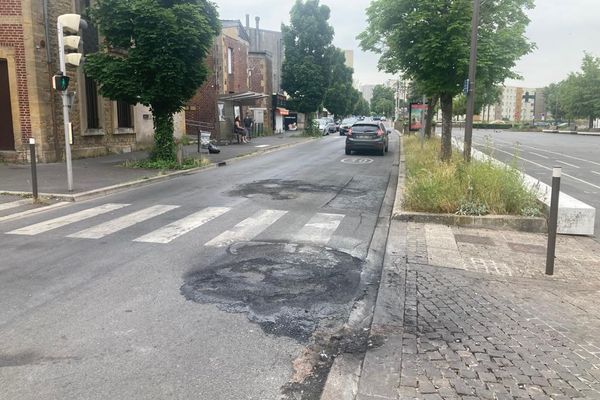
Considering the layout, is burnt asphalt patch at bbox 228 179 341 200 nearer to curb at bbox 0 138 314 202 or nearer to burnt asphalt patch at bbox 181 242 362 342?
curb at bbox 0 138 314 202

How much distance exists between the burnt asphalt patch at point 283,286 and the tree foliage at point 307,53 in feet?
123

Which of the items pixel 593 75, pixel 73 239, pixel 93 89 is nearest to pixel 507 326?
pixel 73 239

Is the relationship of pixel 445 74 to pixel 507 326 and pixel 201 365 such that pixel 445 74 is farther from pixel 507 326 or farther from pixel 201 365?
pixel 201 365

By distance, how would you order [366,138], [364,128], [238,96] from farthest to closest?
[238,96]
[364,128]
[366,138]

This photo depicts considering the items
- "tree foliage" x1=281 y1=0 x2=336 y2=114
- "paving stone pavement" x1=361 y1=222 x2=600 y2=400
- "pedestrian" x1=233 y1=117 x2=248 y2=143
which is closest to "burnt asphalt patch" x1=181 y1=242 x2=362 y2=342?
"paving stone pavement" x1=361 y1=222 x2=600 y2=400

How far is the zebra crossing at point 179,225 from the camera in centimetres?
766

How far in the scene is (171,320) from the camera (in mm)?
4582

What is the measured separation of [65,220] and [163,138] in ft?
28.9

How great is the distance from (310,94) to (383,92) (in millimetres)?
88619

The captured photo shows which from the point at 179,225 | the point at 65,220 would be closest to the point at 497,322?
the point at 179,225

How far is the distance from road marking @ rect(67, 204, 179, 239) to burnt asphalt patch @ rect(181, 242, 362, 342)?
227 centimetres

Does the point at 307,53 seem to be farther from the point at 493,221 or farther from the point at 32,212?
the point at 493,221

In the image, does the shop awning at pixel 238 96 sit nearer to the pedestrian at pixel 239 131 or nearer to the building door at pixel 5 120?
the pedestrian at pixel 239 131

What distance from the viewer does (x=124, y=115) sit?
75.6 ft
